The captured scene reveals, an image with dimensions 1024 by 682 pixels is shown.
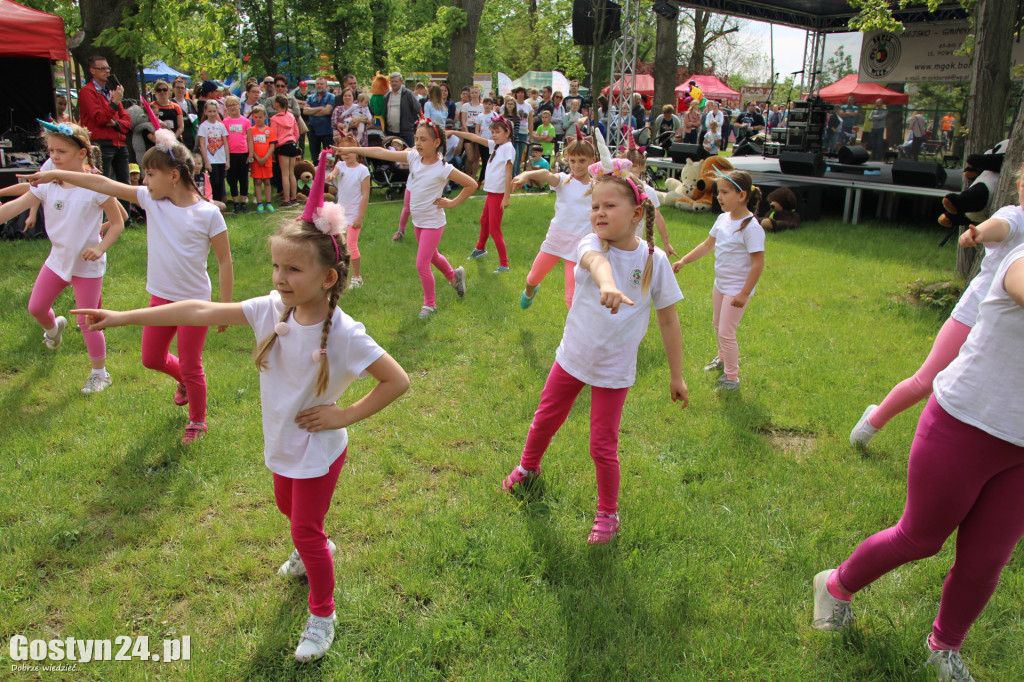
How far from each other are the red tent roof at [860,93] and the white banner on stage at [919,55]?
4.09m

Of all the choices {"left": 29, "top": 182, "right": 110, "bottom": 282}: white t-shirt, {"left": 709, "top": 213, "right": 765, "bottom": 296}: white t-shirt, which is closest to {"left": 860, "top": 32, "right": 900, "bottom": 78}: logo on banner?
{"left": 709, "top": 213, "right": 765, "bottom": 296}: white t-shirt

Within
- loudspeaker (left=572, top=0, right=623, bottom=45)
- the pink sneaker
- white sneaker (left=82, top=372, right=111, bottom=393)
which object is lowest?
the pink sneaker

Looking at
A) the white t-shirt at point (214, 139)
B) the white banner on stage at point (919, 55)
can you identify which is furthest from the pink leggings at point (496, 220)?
the white banner on stage at point (919, 55)

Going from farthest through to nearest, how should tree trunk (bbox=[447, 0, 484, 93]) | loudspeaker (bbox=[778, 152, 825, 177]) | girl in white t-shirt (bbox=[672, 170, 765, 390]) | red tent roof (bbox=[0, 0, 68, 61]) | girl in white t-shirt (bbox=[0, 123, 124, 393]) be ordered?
tree trunk (bbox=[447, 0, 484, 93]) < loudspeaker (bbox=[778, 152, 825, 177]) < red tent roof (bbox=[0, 0, 68, 61]) < girl in white t-shirt (bbox=[672, 170, 765, 390]) < girl in white t-shirt (bbox=[0, 123, 124, 393])

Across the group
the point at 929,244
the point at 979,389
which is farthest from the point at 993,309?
the point at 929,244

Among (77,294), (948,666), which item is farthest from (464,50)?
(948,666)

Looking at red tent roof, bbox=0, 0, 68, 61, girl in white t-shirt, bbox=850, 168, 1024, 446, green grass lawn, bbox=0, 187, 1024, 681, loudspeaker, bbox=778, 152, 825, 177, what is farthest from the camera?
loudspeaker, bbox=778, 152, 825, 177

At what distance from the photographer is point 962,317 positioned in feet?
12.1

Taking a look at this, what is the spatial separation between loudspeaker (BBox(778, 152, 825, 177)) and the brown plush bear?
2476mm

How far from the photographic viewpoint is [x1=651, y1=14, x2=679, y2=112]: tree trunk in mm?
23484

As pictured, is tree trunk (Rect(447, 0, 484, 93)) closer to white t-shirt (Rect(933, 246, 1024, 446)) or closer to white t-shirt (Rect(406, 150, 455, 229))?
white t-shirt (Rect(406, 150, 455, 229))

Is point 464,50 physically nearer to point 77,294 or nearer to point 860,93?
point 860,93

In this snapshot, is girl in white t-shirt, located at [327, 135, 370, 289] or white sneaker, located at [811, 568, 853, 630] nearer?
white sneaker, located at [811, 568, 853, 630]

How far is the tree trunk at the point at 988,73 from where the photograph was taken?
29.2 feet
